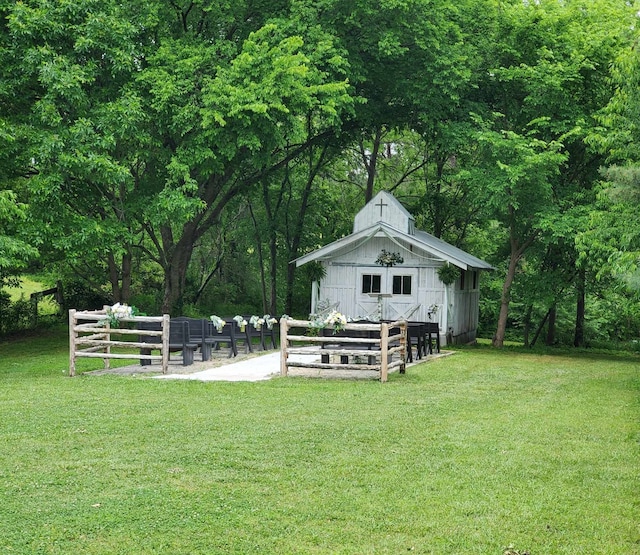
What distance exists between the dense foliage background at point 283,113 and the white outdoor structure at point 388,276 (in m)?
2.28

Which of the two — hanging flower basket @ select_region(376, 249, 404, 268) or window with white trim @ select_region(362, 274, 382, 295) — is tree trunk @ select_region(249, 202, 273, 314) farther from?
hanging flower basket @ select_region(376, 249, 404, 268)

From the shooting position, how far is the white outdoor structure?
2511cm

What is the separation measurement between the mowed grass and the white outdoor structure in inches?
442

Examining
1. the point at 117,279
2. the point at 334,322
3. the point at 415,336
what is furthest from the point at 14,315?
the point at 334,322

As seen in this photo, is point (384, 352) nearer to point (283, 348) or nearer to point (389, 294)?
point (283, 348)

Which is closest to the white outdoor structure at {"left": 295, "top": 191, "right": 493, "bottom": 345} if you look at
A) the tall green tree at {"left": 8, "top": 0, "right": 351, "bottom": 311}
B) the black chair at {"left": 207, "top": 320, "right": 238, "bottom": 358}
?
the tall green tree at {"left": 8, "top": 0, "right": 351, "bottom": 311}

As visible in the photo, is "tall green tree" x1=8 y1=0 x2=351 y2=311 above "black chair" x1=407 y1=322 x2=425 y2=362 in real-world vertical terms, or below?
above

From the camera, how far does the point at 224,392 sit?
13.2m

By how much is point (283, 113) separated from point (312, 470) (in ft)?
51.8

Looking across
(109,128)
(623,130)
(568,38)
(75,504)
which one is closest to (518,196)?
(568,38)

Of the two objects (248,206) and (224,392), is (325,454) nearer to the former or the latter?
(224,392)

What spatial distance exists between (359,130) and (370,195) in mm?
6392

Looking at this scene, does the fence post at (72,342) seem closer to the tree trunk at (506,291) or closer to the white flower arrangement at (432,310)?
the white flower arrangement at (432,310)

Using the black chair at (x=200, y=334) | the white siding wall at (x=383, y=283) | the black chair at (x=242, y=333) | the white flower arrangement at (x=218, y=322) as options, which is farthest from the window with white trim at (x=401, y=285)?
the black chair at (x=200, y=334)
